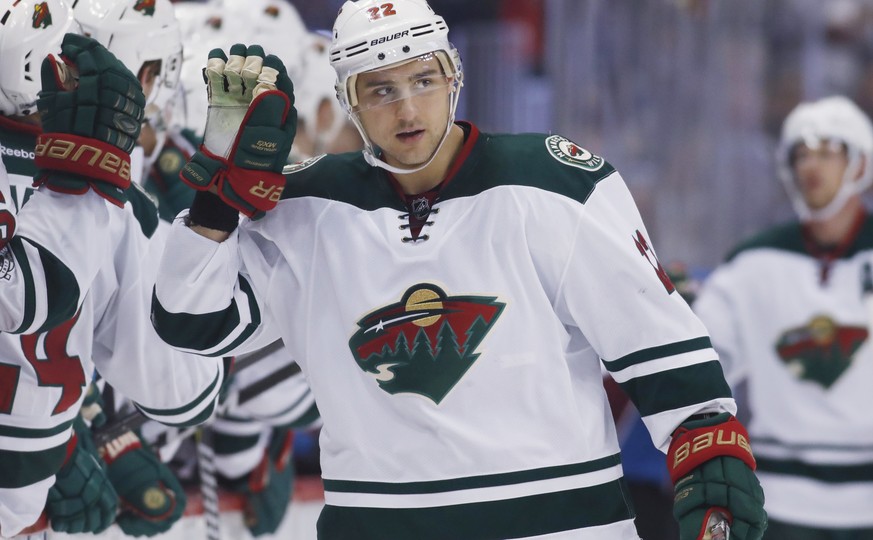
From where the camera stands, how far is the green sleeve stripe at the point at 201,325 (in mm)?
2398

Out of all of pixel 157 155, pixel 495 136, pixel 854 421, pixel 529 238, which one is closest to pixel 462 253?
pixel 529 238

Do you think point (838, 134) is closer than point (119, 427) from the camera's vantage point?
No

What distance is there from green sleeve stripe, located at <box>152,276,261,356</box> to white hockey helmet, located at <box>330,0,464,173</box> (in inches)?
14.2

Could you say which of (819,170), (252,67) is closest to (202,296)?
(252,67)

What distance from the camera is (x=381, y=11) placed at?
7.97 ft

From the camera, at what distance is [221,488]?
4527 mm

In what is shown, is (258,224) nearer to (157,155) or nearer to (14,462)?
(14,462)

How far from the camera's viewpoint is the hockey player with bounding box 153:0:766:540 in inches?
90.9

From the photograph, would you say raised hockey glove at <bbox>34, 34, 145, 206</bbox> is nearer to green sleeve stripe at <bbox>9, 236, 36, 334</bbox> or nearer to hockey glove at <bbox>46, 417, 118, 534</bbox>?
green sleeve stripe at <bbox>9, 236, 36, 334</bbox>

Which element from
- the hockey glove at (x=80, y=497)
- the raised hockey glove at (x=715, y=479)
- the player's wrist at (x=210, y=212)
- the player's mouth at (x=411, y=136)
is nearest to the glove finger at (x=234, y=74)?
the player's wrist at (x=210, y=212)

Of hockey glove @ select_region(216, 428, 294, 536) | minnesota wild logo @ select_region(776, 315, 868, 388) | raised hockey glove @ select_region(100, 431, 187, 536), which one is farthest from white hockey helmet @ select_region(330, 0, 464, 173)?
minnesota wild logo @ select_region(776, 315, 868, 388)

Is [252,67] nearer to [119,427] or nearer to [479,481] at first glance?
[479,481]

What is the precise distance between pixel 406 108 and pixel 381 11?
19cm

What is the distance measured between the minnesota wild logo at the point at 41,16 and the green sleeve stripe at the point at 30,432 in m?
0.85
